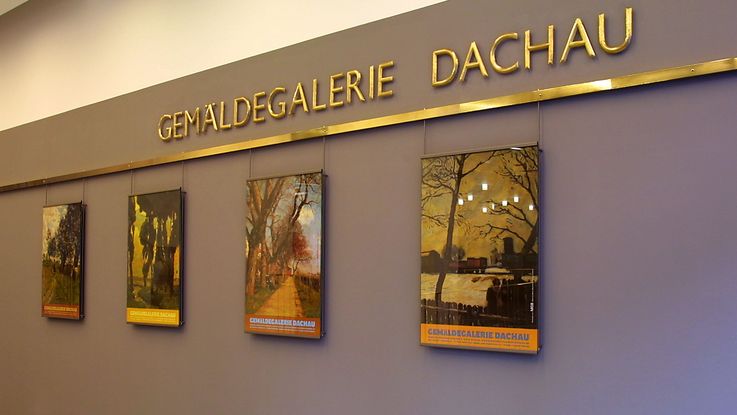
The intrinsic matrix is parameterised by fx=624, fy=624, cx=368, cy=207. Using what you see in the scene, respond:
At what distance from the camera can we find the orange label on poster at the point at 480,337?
2.92 metres

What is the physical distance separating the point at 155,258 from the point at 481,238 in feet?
8.86

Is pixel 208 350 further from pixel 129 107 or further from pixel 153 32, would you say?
pixel 153 32

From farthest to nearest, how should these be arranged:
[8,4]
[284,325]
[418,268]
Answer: [8,4]
[284,325]
[418,268]

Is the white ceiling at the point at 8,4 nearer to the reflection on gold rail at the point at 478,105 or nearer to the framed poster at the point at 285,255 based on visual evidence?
A: the reflection on gold rail at the point at 478,105

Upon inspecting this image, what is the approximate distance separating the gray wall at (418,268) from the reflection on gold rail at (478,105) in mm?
50

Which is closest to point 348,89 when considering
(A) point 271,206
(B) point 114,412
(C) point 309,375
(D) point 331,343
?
(A) point 271,206

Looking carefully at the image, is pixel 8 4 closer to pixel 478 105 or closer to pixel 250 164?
pixel 250 164

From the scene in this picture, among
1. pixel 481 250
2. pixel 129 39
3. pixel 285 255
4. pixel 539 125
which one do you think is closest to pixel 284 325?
pixel 285 255

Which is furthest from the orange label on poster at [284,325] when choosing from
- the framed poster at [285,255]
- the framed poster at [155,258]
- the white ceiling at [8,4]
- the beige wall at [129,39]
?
the white ceiling at [8,4]

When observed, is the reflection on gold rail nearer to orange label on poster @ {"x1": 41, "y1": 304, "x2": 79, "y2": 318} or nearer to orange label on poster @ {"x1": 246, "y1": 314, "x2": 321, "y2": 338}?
orange label on poster @ {"x1": 246, "y1": 314, "x2": 321, "y2": 338}

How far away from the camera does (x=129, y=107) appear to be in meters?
5.14

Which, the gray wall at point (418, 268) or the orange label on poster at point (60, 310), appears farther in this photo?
the orange label on poster at point (60, 310)

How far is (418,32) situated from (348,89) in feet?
1.82

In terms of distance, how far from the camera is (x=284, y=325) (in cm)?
390
